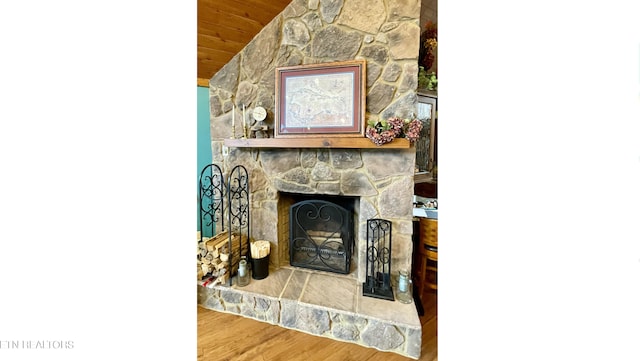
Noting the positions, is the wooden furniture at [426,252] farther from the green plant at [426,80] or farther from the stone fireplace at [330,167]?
the green plant at [426,80]

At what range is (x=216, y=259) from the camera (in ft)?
5.31

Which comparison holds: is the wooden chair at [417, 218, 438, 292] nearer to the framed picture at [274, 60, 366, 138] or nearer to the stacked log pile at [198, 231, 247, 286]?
the framed picture at [274, 60, 366, 138]

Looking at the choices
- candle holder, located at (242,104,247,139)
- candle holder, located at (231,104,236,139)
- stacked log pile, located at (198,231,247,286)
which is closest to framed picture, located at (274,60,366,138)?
candle holder, located at (242,104,247,139)

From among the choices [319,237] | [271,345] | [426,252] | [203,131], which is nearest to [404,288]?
[426,252]

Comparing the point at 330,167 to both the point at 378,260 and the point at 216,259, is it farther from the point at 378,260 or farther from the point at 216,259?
the point at 216,259

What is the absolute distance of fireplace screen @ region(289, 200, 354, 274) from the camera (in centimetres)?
170

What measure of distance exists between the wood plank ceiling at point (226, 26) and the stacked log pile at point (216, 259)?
41.8 inches

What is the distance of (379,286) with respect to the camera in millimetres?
1513

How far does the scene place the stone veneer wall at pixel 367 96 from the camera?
1.45 m

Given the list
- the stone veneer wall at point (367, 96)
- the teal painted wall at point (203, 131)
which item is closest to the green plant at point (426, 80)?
the stone veneer wall at point (367, 96)

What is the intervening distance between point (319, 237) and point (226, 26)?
1394 mm
